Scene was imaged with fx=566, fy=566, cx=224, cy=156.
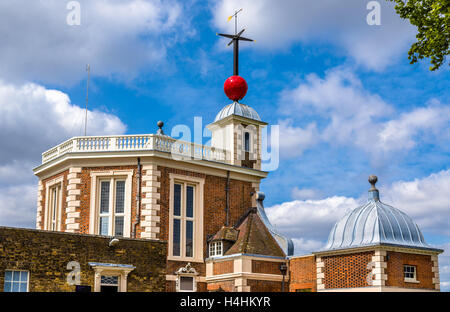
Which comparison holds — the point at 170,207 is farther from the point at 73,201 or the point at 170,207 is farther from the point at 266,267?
the point at 266,267

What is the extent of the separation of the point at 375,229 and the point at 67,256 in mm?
13646

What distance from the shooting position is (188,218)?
3103 cm

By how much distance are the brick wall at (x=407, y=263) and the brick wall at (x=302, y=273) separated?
4.11 meters

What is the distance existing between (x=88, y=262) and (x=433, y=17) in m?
16.8

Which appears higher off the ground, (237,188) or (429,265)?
(237,188)

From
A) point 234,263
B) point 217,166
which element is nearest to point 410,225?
point 234,263

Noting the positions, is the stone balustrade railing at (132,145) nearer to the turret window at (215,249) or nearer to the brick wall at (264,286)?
the turret window at (215,249)

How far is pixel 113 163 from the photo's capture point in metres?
30.1

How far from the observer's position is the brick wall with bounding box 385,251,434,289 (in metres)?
25.2

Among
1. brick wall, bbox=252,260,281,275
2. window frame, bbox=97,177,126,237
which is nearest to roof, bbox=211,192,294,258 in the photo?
brick wall, bbox=252,260,281,275

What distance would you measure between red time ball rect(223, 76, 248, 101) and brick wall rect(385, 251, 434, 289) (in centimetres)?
1564

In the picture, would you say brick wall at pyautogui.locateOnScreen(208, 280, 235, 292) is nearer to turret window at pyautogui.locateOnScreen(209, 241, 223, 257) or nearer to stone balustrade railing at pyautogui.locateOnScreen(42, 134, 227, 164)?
turret window at pyautogui.locateOnScreen(209, 241, 223, 257)

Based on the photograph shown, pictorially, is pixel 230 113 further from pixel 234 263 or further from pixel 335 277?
pixel 335 277
